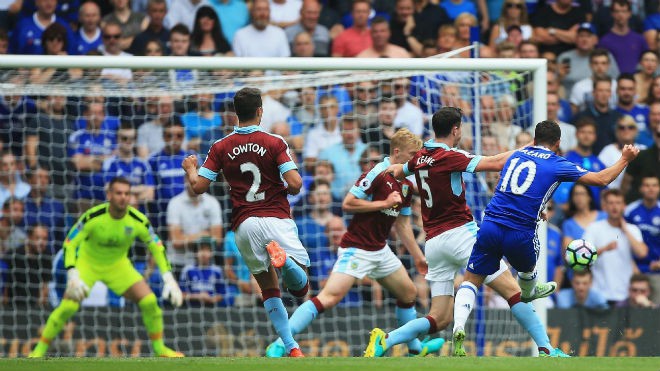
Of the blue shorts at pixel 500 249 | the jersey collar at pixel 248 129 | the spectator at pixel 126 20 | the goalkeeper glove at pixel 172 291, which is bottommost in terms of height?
the goalkeeper glove at pixel 172 291

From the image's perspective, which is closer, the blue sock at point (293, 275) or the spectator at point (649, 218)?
the blue sock at point (293, 275)

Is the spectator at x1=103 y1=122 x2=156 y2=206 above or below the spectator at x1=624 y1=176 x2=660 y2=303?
above

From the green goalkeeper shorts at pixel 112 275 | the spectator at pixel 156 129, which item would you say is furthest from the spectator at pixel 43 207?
the spectator at pixel 156 129

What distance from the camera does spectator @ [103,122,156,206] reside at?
13.7 meters

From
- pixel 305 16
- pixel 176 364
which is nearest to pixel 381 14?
pixel 305 16

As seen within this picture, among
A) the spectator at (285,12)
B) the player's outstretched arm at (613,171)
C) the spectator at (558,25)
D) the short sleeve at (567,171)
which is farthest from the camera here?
the spectator at (558,25)

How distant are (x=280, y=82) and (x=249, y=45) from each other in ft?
6.92

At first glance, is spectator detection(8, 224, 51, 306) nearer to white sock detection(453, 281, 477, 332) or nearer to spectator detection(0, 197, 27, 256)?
spectator detection(0, 197, 27, 256)

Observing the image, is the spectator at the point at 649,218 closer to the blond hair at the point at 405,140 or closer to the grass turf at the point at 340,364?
the blond hair at the point at 405,140

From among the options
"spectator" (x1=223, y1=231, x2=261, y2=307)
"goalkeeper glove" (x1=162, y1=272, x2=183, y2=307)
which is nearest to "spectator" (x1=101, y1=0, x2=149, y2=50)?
"spectator" (x1=223, y1=231, x2=261, y2=307)

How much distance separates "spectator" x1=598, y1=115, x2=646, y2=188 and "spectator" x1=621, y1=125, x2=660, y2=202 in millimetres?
81

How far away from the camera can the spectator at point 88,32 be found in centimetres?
1534

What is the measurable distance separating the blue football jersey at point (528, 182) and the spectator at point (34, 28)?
7805 millimetres

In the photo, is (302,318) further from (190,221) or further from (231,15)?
(231,15)
